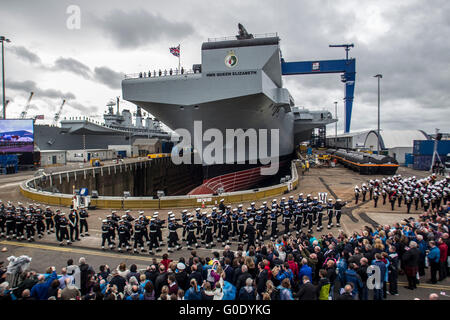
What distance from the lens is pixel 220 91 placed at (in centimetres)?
1658

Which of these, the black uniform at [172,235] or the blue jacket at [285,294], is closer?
the blue jacket at [285,294]

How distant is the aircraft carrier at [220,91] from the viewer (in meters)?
16.5

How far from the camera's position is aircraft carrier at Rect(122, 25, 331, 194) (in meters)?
16.5

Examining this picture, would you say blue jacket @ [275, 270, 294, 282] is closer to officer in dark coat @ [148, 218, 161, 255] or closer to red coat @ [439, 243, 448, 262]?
red coat @ [439, 243, 448, 262]

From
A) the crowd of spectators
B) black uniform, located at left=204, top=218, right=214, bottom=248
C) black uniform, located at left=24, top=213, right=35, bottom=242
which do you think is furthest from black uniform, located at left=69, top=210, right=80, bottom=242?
Answer: black uniform, located at left=204, top=218, right=214, bottom=248

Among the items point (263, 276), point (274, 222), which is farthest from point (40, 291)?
point (274, 222)

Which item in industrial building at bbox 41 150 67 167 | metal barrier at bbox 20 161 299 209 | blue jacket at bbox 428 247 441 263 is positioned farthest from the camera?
industrial building at bbox 41 150 67 167

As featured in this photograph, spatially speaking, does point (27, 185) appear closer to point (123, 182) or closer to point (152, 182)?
point (123, 182)

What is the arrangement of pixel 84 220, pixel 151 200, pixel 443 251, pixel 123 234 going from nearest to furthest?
pixel 443 251, pixel 123 234, pixel 84 220, pixel 151 200

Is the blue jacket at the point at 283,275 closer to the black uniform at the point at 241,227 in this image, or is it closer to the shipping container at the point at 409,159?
the black uniform at the point at 241,227

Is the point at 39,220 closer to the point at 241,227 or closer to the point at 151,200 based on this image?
the point at 151,200

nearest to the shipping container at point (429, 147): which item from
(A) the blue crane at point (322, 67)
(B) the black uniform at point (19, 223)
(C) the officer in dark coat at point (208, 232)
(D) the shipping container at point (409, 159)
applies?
(D) the shipping container at point (409, 159)

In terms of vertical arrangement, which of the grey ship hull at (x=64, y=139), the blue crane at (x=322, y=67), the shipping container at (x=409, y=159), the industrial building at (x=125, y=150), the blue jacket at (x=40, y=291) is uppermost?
the blue crane at (x=322, y=67)

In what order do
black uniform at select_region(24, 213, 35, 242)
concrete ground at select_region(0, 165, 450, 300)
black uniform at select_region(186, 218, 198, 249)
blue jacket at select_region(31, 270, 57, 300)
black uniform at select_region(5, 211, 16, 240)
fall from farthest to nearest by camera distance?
1. black uniform at select_region(5, 211, 16, 240)
2. black uniform at select_region(24, 213, 35, 242)
3. black uniform at select_region(186, 218, 198, 249)
4. concrete ground at select_region(0, 165, 450, 300)
5. blue jacket at select_region(31, 270, 57, 300)
